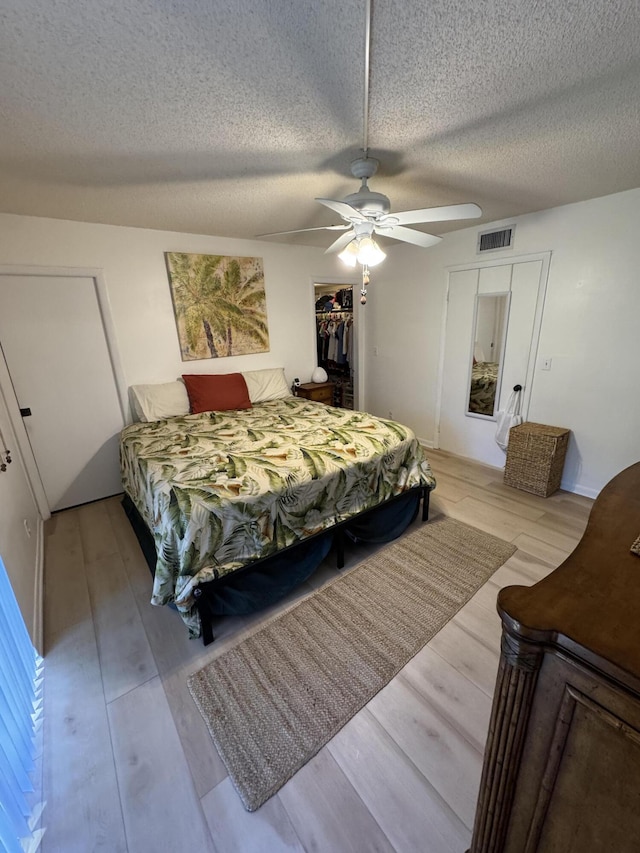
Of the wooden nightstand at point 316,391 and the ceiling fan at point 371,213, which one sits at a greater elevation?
the ceiling fan at point 371,213

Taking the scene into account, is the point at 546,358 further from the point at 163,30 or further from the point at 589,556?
the point at 163,30

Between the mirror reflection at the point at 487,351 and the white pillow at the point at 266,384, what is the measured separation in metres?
2.04

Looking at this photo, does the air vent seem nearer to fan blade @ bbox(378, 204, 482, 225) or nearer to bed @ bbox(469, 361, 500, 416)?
bed @ bbox(469, 361, 500, 416)

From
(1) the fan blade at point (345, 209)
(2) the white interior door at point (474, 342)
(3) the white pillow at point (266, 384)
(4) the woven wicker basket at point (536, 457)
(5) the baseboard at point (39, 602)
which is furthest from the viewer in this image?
(3) the white pillow at point (266, 384)

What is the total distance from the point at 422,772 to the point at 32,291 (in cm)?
373

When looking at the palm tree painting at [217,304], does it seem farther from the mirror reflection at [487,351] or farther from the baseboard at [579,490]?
the baseboard at [579,490]

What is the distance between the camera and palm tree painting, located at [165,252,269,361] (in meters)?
3.31

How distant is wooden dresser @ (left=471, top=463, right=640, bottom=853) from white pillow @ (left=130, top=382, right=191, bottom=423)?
10.2ft

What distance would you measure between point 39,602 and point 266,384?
2.56 metres

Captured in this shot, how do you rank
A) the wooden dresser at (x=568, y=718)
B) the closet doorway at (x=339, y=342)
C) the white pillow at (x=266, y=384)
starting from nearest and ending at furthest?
the wooden dresser at (x=568, y=718) → the white pillow at (x=266, y=384) → the closet doorway at (x=339, y=342)

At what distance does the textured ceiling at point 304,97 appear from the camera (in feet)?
3.35

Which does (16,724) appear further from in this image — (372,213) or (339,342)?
(339,342)

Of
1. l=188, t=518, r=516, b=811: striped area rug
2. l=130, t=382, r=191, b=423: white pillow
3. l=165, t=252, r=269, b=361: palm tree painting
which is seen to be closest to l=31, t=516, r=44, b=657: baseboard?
l=188, t=518, r=516, b=811: striped area rug

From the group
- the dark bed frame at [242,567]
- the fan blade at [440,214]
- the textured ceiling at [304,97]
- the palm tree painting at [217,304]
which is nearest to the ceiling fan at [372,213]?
the fan blade at [440,214]
